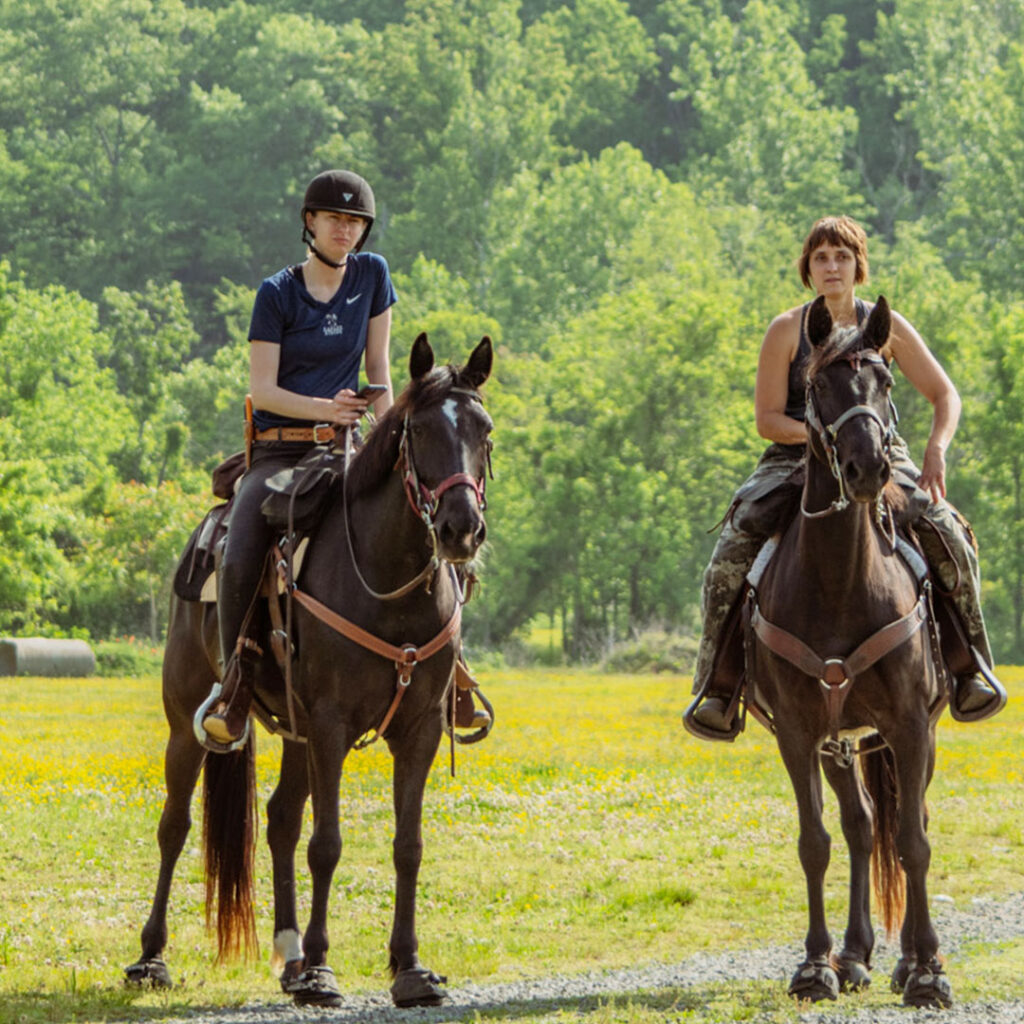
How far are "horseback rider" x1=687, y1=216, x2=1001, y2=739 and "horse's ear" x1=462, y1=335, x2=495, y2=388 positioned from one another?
182cm

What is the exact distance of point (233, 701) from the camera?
9.49 m

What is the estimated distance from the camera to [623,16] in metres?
130

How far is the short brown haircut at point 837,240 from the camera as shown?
987cm

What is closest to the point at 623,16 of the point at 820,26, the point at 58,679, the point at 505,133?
the point at 820,26

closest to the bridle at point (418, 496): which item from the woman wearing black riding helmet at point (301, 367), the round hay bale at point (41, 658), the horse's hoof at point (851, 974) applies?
the woman wearing black riding helmet at point (301, 367)

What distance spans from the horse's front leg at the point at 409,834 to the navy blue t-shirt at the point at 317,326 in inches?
76.8

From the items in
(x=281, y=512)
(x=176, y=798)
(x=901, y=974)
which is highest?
(x=281, y=512)

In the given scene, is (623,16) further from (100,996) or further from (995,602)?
(100,996)

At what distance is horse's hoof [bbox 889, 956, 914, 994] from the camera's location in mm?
9117

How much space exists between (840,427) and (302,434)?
121 inches

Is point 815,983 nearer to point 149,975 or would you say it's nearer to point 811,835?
point 811,835

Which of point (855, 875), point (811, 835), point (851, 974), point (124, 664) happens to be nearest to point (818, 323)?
point (811, 835)

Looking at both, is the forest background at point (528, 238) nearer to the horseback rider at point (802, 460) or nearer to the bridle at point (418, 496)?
the horseback rider at point (802, 460)

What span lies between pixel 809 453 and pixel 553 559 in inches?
2423
